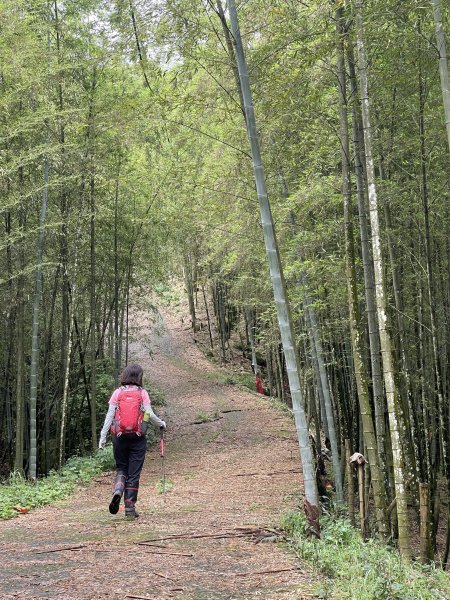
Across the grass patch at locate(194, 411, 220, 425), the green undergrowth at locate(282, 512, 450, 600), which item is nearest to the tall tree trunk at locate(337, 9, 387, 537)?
the green undergrowth at locate(282, 512, 450, 600)

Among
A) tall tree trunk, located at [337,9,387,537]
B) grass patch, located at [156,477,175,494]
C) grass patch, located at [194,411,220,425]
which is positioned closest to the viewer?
tall tree trunk, located at [337,9,387,537]

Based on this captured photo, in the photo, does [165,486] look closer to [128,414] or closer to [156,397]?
[128,414]

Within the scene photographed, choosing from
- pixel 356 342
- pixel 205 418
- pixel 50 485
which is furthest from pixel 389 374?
pixel 205 418

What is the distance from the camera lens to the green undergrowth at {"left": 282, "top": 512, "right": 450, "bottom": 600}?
8.33ft

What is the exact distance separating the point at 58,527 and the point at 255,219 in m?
4.19

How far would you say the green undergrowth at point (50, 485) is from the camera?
5.64 meters

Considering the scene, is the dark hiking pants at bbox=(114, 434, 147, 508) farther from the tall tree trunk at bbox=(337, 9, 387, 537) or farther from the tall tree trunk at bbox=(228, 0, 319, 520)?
the tall tree trunk at bbox=(337, 9, 387, 537)

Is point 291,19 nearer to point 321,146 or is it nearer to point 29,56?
point 321,146

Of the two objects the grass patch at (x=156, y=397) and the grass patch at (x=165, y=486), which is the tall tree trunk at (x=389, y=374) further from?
the grass patch at (x=156, y=397)

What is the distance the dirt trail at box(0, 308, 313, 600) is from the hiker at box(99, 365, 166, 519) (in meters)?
0.21

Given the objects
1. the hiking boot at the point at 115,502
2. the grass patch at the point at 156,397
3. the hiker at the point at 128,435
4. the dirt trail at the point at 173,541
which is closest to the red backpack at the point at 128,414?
the hiker at the point at 128,435

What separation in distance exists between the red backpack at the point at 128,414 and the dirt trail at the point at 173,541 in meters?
0.68

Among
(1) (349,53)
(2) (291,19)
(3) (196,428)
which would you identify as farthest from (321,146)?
(3) (196,428)

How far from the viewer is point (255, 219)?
23.4 ft
